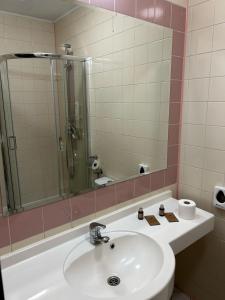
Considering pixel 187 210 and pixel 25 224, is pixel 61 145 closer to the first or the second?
pixel 25 224

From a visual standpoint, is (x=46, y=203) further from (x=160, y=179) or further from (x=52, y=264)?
(x=160, y=179)

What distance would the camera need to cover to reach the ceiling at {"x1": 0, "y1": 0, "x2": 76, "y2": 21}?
852 mm

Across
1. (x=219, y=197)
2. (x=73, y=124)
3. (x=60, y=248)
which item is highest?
(x=73, y=124)

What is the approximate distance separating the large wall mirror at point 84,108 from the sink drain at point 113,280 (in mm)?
434

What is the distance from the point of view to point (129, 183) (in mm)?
1350

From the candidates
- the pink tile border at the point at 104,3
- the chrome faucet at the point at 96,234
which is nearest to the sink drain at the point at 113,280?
the chrome faucet at the point at 96,234

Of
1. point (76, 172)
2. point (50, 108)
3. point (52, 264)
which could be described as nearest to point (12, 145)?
point (50, 108)

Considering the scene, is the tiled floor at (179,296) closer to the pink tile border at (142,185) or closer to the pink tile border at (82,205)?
the pink tile border at (142,185)

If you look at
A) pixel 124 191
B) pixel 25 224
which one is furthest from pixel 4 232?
pixel 124 191

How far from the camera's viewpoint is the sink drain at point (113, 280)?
102 centimetres

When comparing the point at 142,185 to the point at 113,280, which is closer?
the point at 113,280

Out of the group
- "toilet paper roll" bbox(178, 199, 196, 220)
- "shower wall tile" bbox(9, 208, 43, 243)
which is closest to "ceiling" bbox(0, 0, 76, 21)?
"shower wall tile" bbox(9, 208, 43, 243)

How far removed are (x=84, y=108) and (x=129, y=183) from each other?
525 millimetres

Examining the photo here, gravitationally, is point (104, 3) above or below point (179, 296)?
above
